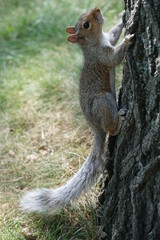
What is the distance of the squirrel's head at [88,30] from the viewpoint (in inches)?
145

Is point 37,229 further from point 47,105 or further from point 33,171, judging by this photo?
point 47,105

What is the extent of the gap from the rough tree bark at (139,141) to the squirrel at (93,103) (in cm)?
28

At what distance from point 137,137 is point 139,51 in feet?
1.91

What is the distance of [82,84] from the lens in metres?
3.60

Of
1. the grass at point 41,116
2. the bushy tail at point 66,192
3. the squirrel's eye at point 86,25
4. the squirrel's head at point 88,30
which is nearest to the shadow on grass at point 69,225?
the grass at point 41,116

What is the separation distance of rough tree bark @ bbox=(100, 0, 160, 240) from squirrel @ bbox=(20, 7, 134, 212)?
28 cm

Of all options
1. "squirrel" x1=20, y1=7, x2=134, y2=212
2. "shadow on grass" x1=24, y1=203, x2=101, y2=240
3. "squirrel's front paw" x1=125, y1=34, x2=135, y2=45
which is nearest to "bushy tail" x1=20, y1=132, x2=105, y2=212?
"squirrel" x1=20, y1=7, x2=134, y2=212

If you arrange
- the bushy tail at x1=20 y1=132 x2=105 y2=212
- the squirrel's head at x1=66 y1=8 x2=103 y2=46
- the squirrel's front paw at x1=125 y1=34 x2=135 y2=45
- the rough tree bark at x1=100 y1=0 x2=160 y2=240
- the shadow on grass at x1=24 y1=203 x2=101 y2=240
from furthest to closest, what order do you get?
the squirrel's head at x1=66 y1=8 x2=103 y2=46, the bushy tail at x1=20 y1=132 x2=105 y2=212, the shadow on grass at x1=24 y1=203 x2=101 y2=240, the squirrel's front paw at x1=125 y1=34 x2=135 y2=45, the rough tree bark at x1=100 y1=0 x2=160 y2=240

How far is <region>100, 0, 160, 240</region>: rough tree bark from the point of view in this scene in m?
2.52

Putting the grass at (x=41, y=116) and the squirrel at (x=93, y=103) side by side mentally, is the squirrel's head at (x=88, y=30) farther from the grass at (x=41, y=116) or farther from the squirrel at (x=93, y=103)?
the grass at (x=41, y=116)

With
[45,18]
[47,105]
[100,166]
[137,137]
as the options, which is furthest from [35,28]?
[137,137]

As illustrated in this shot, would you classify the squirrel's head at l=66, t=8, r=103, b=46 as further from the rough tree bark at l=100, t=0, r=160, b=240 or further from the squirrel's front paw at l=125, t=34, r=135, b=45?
the squirrel's front paw at l=125, t=34, r=135, b=45

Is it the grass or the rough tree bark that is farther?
the grass

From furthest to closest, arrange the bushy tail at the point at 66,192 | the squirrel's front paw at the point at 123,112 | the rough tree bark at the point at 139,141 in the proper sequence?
1. the bushy tail at the point at 66,192
2. the squirrel's front paw at the point at 123,112
3. the rough tree bark at the point at 139,141
